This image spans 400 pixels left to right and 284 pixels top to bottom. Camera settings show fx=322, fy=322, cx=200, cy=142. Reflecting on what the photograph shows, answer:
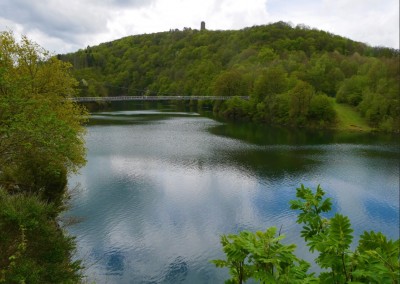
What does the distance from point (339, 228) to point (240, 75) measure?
79984 mm

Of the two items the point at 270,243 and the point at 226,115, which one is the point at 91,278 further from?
the point at 226,115

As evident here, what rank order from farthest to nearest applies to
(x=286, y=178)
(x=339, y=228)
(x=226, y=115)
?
(x=226, y=115) → (x=286, y=178) → (x=339, y=228)

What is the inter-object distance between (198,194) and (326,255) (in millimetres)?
21554

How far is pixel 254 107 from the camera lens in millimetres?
70062

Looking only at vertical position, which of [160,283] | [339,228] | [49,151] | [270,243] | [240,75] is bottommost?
[160,283]

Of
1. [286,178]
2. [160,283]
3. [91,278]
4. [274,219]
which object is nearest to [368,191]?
[286,178]

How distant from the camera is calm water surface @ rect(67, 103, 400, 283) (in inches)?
624

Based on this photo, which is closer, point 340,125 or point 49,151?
point 49,151

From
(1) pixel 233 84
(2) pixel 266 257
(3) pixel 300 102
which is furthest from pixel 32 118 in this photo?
(1) pixel 233 84

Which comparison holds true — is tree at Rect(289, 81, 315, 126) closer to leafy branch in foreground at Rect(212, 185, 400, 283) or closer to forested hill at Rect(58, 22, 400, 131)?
forested hill at Rect(58, 22, 400, 131)

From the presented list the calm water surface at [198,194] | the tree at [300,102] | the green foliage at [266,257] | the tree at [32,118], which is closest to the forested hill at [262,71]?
the tree at [300,102]

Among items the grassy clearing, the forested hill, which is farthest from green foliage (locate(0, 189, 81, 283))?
the grassy clearing

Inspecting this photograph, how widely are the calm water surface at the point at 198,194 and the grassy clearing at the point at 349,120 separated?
13.2 metres

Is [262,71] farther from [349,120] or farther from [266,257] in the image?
[266,257]
